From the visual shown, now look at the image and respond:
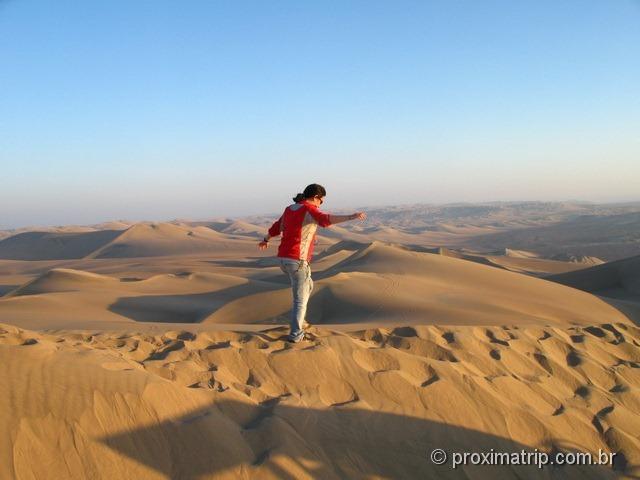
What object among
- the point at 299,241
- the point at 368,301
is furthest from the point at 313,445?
the point at 368,301

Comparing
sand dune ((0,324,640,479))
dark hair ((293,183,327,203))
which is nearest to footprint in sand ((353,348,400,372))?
sand dune ((0,324,640,479))

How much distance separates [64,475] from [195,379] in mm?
1087

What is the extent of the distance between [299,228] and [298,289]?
58 cm

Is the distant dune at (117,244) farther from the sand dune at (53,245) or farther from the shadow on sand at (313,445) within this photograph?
the shadow on sand at (313,445)

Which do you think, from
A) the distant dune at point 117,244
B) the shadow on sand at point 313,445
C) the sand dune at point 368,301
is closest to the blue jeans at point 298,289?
the shadow on sand at point 313,445

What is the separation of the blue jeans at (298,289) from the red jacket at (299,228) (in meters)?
0.06

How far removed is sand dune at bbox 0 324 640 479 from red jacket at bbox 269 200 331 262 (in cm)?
81

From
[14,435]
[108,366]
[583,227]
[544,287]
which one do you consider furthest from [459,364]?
[583,227]

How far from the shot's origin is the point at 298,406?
292 cm

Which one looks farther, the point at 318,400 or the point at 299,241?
the point at 299,241

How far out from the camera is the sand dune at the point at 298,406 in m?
2.31

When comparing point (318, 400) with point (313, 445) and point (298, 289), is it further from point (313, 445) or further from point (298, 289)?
point (298, 289)

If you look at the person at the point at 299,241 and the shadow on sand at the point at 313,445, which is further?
the person at the point at 299,241

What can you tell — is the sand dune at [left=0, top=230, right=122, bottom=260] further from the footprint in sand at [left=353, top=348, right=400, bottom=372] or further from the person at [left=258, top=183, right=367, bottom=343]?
the footprint in sand at [left=353, top=348, right=400, bottom=372]
